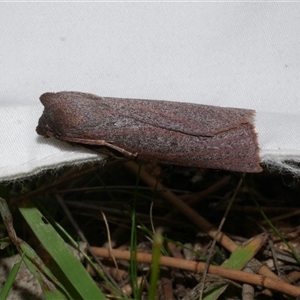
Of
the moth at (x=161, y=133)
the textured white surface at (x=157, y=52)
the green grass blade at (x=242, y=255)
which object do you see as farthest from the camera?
the textured white surface at (x=157, y=52)

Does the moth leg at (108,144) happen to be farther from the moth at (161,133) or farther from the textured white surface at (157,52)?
the textured white surface at (157,52)

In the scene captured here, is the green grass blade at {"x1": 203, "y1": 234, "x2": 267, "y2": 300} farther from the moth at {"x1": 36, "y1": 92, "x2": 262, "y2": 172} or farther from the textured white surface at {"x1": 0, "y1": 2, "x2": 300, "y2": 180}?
the textured white surface at {"x1": 0, "y1": 2, "x2": 300, "y2": 180}

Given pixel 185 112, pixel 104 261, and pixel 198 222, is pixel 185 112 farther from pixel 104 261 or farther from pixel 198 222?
pixel 104 261

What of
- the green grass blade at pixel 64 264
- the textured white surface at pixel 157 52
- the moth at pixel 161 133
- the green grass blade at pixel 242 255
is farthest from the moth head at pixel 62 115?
the green grass blade at pixel 242 255

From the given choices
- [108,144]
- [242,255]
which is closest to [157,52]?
[108,144]

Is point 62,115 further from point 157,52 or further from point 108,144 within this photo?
point 157,52

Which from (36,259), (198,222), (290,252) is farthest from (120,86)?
(290,252)
